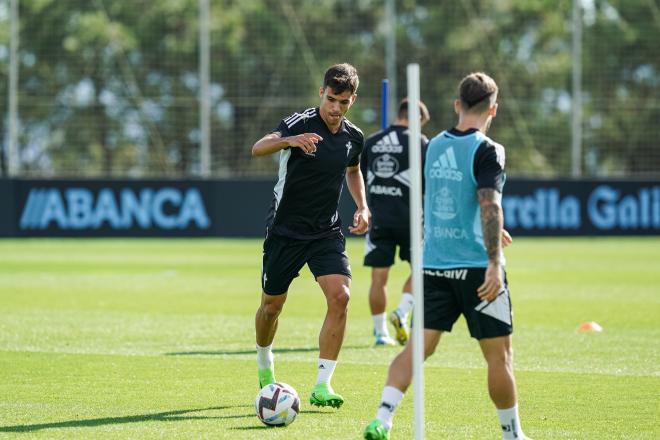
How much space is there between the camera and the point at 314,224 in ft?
29.7

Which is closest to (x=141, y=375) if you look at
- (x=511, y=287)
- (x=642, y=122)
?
(x=511, y=287)

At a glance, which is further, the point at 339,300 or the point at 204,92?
the point at 204,92

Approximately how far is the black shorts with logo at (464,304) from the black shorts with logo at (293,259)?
1.91 meters

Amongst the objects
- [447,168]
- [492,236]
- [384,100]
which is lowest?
Answer: [492,236]

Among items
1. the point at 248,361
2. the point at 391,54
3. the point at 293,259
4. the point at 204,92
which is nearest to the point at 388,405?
the point at 293,259

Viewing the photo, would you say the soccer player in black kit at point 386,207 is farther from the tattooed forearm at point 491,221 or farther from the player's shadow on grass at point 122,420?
the tattooed forearm at point 491,221

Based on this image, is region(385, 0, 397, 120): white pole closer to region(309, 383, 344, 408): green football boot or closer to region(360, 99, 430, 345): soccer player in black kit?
region(360, 99, 430, 345): soccer player in black kit

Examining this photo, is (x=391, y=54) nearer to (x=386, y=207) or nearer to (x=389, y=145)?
(x=389, y=145)

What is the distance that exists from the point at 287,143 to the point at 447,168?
1695mm

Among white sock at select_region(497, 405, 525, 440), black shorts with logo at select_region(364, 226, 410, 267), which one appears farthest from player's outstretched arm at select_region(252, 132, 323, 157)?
black shorts with logo at select_region(364, 226, 410, 267)

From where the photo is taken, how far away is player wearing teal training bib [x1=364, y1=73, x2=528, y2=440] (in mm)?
6871

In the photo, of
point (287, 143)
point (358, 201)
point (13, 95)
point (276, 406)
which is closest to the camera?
point (276, 406)

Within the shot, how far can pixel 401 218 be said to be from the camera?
12820 mm

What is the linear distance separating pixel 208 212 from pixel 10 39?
8.53 meters
